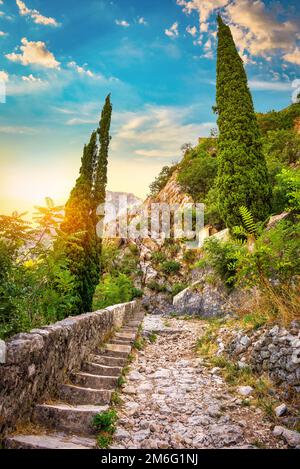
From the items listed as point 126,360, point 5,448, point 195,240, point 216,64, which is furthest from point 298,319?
point 195,240

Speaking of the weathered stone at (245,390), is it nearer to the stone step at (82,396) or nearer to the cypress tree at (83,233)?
the stone step at (82,396)

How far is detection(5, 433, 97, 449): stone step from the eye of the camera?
7.80 ft

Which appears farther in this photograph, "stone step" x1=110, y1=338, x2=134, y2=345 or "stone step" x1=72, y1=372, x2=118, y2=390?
"stone step" x1=110, y1=338, x2=134, y2=345

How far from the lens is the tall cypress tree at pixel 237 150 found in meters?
11.3

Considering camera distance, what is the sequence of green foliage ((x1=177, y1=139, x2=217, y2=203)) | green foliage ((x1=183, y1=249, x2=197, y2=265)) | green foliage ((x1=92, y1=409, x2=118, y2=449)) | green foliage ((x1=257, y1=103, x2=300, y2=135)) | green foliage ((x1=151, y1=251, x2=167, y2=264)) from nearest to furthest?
green foliage ((x1=92, y1=409, x2=118, y2=449)) → green foliage ((x1=183, y1=249, x2=197, y2=265)) → green foliage ((x1=177, y1=139, x2=217, y2=203)) → green foliage ((x1=151, y1=251, x2=167, y2=264)) → green foliage ((x1=257, y1=103, x2=300, y2=135))

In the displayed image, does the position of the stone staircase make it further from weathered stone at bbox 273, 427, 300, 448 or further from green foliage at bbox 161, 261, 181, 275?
green foliage at bbox 161, 261, 181, 275

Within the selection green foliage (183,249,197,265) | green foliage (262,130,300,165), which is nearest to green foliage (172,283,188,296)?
green foliage (183,249,197,265)

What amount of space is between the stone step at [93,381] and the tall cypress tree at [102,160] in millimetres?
7275

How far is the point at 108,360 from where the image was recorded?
5305 mm

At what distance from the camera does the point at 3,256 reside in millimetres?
2889


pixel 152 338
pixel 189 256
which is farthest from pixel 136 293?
pixel 152 338

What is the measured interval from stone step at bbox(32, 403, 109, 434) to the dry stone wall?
0.13 meters

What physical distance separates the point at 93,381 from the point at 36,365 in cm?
147
